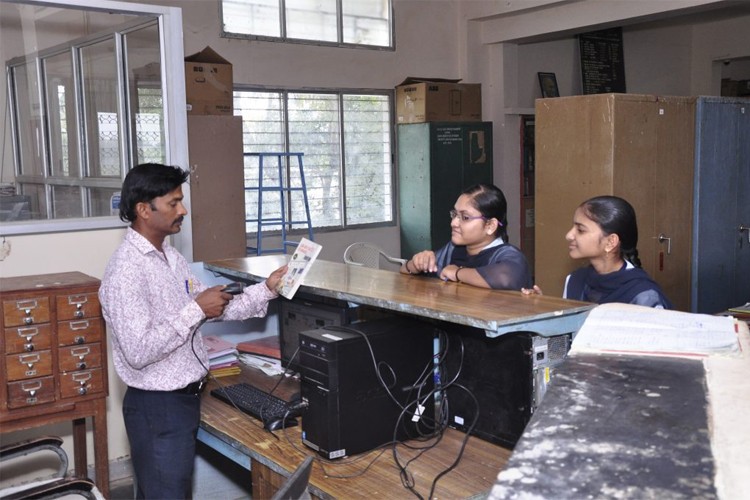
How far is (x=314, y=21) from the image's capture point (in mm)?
6992

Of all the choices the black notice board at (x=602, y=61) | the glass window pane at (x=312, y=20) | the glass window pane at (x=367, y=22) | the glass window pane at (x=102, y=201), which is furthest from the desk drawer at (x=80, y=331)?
the black notice board at (x=602, y=61)

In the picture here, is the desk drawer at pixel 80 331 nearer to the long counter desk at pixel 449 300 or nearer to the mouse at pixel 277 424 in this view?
the long counter desk at pixel 449 300

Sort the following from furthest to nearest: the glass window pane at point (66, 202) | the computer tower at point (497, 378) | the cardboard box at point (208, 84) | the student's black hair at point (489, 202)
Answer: the cardboard box at point (208, 84), the glass window pane at point (66, 202), the student's black hair at point (489, 202), the computer tower at point (497, 378)

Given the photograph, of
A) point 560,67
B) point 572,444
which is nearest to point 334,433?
point 572,444

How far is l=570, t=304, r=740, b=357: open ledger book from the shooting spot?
129cm

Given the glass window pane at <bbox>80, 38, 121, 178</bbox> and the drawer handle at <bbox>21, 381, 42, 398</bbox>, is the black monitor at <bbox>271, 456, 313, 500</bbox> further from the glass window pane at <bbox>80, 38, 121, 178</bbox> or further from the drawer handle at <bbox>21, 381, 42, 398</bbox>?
the glass window pane at <bbox>80, 38, 121, 178</bbox>

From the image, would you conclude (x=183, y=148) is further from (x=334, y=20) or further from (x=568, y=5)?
(x=568, y=5)

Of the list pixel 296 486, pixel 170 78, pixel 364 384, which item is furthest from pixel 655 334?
pixel 170 78

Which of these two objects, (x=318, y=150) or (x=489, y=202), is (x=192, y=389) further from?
(x=318, y=150)

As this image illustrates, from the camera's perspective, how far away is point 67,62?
4496mm

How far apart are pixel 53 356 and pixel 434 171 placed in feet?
16.0

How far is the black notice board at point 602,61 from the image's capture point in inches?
336

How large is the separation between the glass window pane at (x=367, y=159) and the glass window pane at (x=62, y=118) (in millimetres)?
3283

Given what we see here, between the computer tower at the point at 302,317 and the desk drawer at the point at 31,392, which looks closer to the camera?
the computer tower at the point at 302,317
